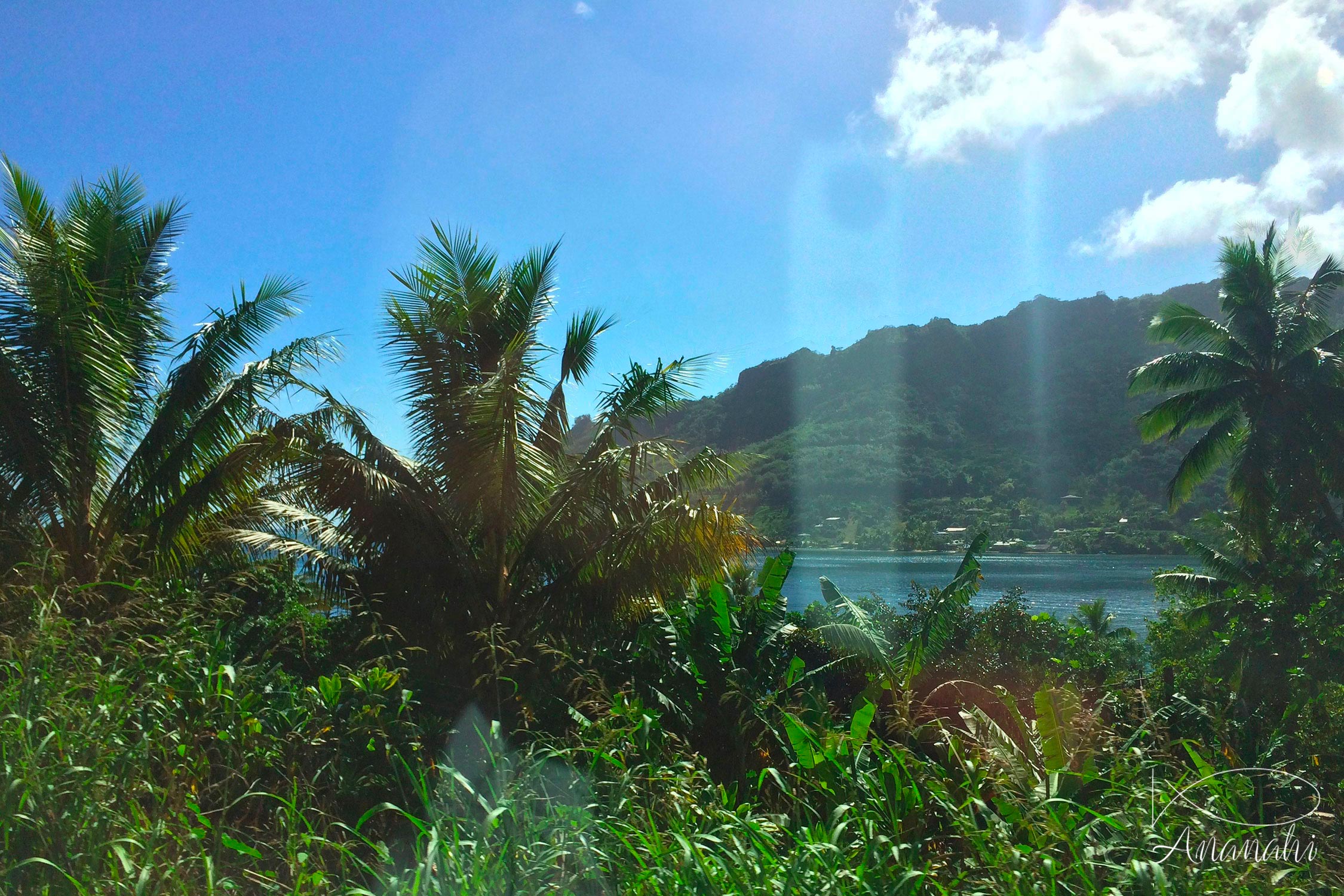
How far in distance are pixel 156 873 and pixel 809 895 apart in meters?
2.19

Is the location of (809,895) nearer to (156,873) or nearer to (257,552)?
(156,873)

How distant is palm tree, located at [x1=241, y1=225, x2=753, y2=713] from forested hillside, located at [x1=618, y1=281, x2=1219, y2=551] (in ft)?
66.1

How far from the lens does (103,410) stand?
8875mm

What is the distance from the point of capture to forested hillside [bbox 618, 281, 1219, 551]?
4078 centimetres

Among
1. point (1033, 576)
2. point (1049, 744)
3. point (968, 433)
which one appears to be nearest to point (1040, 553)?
point (968, 433)

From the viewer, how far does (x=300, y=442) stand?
8812mm

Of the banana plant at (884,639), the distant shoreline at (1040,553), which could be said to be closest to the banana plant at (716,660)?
the banana plant at (884,639)

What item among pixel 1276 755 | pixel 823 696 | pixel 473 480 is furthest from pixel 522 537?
pixel 1276 755

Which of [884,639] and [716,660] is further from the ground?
[716,660]

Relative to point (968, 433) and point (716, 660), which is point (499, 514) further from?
point (968, 433)

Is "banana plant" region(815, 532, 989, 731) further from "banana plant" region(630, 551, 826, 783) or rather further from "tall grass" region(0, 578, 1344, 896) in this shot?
"tall grass" region(0, 578, 1344, 896)

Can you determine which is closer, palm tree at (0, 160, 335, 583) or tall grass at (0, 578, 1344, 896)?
tall grass at (0, 578, 1344, 896)

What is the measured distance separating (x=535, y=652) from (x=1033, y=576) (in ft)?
183

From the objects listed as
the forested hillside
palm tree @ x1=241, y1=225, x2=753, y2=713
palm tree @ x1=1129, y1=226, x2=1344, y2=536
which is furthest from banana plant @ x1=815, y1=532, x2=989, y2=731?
→ the forested hillside
